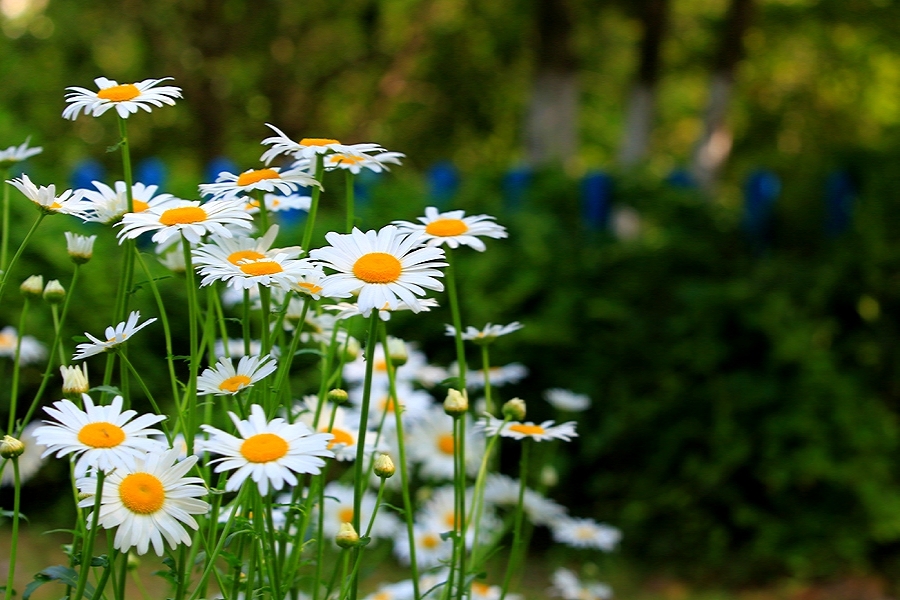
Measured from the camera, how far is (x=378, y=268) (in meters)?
0.96

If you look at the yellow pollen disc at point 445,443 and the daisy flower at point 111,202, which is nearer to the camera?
the daisy flower at point 111,202

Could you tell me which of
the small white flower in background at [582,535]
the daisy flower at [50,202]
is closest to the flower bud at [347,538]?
the daisy flower at [50,202]

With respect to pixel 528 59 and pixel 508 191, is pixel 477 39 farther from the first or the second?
pixel 508 191

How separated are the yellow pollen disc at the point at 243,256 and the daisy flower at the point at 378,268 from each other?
0.26 ft

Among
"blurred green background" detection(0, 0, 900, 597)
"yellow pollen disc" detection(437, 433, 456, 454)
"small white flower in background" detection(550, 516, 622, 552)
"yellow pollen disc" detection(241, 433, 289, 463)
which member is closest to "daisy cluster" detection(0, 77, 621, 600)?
"yellow pollen disc" detection(241, 433, 289, 463)

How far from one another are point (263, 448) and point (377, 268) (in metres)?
0.21

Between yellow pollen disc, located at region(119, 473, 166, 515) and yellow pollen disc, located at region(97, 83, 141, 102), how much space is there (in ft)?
1.33

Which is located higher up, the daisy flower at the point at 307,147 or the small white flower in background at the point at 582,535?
the daisy flower at the point at 307,147

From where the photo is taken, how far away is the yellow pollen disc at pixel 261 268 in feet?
3.09

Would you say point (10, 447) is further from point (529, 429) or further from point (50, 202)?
point (529, 429)

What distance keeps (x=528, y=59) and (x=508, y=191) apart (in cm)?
651

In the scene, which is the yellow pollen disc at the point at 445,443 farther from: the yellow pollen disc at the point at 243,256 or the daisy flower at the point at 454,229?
the yellow pollen disc at the point at 243,256

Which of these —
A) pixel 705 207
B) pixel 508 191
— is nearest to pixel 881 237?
pixel 705 207

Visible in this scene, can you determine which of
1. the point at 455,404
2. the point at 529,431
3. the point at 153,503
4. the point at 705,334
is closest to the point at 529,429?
the point at 529,431
